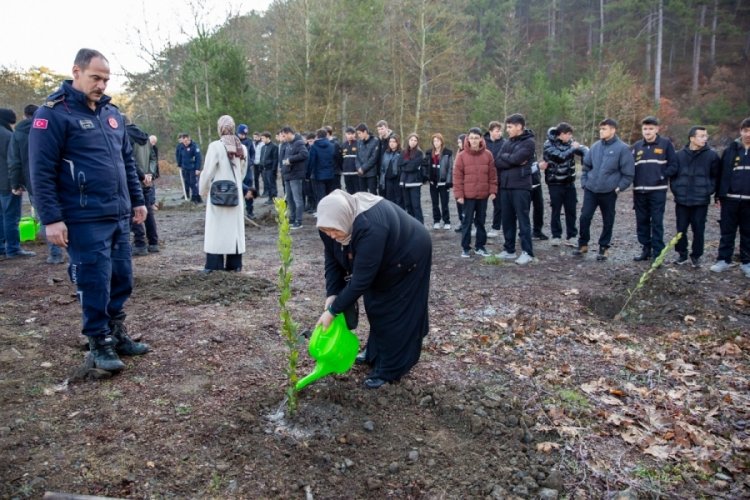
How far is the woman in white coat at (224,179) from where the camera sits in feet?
20.5

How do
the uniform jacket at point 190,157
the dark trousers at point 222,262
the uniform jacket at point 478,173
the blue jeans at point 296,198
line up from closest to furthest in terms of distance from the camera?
the dark trousers at point 222,262, the uniform jacket at point 478,173, the blue jeans at point 296,198, the uniform jacket at point 190,157

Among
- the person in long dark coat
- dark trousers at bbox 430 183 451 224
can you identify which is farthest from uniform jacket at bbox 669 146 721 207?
the person in long dark coat

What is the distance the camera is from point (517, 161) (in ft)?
24.8

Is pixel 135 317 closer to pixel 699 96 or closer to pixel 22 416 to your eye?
pixel 22 416

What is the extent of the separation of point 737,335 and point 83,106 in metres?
6.11

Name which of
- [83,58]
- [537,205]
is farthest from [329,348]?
[537,205]

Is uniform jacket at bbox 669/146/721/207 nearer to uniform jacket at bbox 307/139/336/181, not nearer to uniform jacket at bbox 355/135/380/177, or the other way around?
uniform jacket at bbox 355/135/380/177

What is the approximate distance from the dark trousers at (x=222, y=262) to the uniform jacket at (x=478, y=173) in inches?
145

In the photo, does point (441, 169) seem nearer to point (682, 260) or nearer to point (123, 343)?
point (682, 260)

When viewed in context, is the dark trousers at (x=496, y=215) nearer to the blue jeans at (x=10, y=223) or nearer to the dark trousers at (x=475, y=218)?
the dark trousers at (x=475, y=218)

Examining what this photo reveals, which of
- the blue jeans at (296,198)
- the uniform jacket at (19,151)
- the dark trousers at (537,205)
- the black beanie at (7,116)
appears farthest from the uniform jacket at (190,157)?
the dark trousers at (537,205)

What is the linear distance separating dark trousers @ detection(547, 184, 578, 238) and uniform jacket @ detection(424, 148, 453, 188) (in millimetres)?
2366

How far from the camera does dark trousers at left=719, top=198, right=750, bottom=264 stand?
7.15 m

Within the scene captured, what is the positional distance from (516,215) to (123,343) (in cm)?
585
